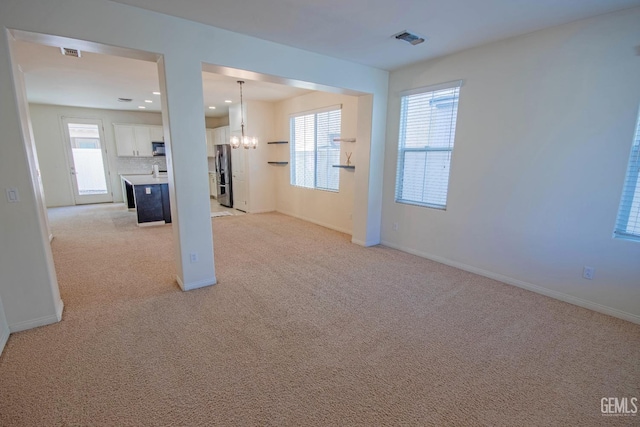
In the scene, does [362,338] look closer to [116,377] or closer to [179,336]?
[179,336]

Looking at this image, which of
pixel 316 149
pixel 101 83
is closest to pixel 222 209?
pixel 316 149

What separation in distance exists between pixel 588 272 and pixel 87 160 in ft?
35.8

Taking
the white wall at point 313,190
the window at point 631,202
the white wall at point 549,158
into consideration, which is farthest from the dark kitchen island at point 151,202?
the window at point 631,202

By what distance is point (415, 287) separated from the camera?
10.6ft

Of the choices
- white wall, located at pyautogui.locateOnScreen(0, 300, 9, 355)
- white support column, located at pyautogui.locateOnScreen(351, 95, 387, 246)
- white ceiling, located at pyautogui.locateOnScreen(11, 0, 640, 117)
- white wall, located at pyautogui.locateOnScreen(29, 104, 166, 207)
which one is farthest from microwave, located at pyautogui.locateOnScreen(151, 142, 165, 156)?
white wall, located at pyautogui.locateOnScreen(0, 300, 9, 355)

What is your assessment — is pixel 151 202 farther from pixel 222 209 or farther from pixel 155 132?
pixel 155 132

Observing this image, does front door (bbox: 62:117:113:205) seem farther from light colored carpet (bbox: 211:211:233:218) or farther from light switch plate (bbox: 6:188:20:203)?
light switch plate (bbox: 6:188:20:203)

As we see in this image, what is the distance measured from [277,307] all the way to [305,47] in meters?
2.98

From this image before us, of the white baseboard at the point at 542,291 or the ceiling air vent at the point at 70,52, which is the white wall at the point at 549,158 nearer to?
the white baseboard at the point at 542,291

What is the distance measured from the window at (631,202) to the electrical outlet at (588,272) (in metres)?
0.39

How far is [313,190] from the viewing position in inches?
242

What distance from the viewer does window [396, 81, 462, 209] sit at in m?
3.77

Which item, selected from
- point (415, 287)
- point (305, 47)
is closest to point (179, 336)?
point (415, 287)

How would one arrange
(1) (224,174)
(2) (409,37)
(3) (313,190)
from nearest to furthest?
(2) (409,37)
(3) (313,190)
(1) (224,174)
